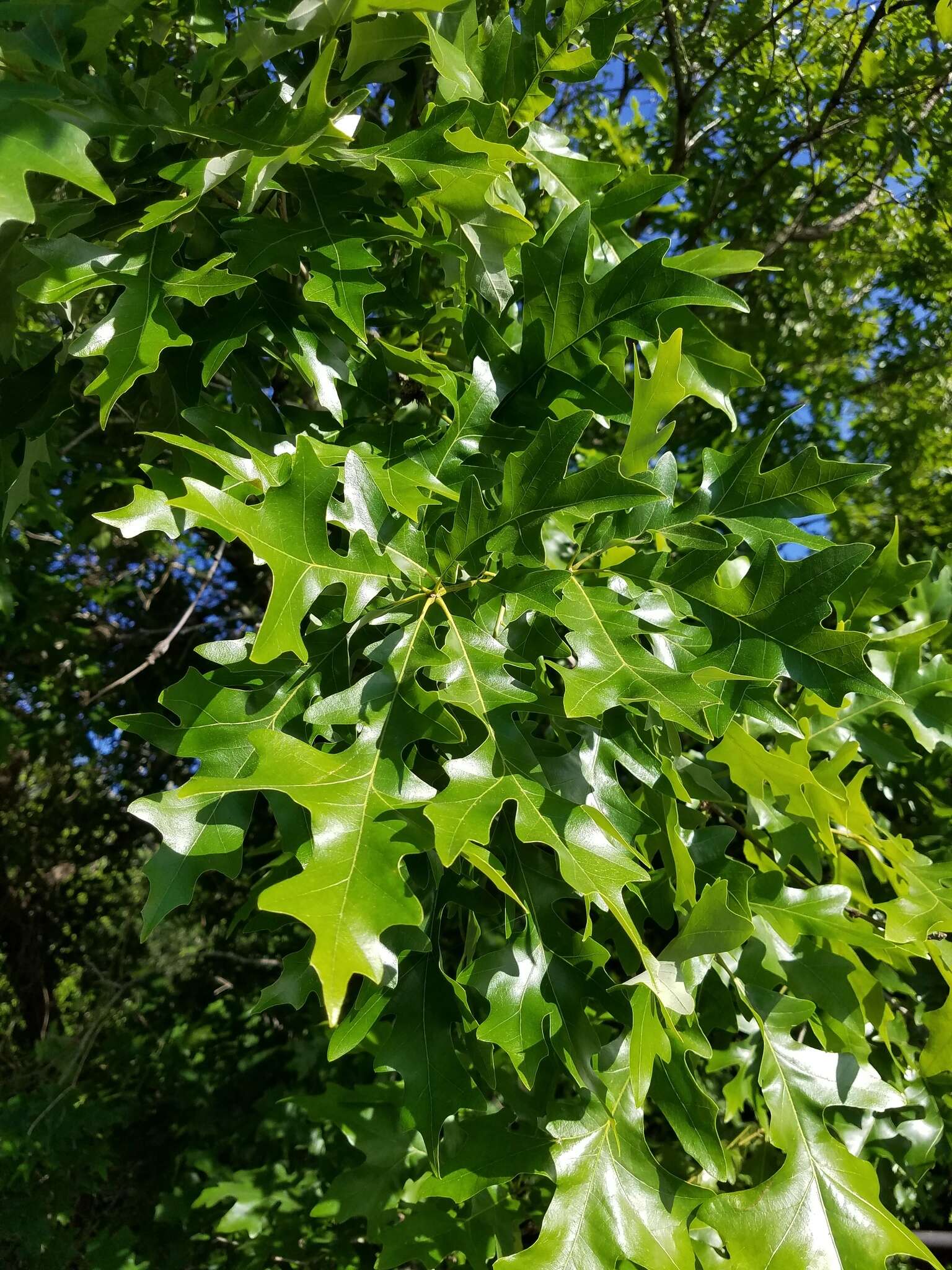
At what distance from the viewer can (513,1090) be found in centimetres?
133

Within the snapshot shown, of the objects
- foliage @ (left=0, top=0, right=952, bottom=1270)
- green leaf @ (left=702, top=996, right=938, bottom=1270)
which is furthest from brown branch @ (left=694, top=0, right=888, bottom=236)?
green leaf @ (left=702, top=996, right=938, bottom=1270)

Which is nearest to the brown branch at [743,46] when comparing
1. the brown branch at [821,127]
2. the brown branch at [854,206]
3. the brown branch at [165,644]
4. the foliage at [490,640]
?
the brown branch at [821,127]

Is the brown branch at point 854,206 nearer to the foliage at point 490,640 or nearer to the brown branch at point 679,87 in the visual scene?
the brown branch at point 679,87

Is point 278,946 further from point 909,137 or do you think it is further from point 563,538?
point 909,137

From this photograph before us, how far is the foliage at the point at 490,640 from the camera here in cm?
108

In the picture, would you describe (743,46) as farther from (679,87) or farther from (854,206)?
(854,206)

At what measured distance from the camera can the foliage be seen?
1.08 metres

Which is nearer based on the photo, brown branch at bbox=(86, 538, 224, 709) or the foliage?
the foliage

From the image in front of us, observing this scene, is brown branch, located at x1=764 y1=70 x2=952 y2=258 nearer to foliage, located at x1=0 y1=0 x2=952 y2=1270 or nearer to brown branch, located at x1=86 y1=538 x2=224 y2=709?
foliage, located at x1=0 y1=0 x2=952 y2=1270

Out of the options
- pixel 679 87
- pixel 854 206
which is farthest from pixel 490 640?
pixel 854 206

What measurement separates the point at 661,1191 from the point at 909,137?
2.71 m

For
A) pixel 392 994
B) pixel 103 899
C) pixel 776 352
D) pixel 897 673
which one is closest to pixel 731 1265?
pixel 392 994

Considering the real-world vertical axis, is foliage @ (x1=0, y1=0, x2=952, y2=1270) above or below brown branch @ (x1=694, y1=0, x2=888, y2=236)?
below

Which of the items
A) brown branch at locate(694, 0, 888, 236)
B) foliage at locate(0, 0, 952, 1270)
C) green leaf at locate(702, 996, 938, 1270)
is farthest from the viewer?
brown branch at locate(694, 0, 888, 236)
